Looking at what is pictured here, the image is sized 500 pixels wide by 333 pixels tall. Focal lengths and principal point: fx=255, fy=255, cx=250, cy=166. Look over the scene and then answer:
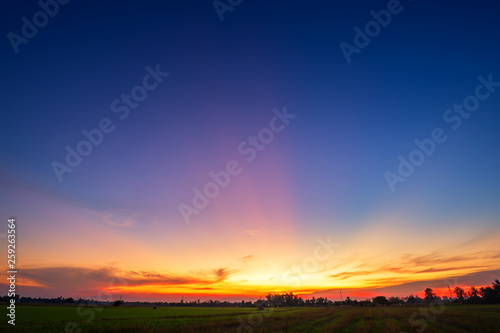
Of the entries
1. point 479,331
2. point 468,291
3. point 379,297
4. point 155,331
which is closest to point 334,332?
point 479,331

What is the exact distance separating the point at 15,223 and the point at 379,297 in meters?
209

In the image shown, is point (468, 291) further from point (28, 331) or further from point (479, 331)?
point (28, 331)

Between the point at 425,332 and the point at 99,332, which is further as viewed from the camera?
the point at 99,332

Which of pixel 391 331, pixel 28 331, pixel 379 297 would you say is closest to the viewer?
pixel 391 331

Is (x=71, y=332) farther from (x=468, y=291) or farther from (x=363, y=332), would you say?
(x=468, y=291)

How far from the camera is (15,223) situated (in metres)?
20.1

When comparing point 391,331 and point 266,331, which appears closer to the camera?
point 391,331

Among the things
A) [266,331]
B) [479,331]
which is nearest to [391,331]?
[479,331]

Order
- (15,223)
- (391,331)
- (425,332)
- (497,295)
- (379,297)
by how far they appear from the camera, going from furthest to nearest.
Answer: (379,297), (497,295), (391,331), (425,332), (15,223)

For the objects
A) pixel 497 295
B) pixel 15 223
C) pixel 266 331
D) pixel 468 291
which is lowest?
pixel 468 291

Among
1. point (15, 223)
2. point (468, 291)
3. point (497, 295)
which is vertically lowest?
point (468, 291)

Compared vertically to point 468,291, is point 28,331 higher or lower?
higher

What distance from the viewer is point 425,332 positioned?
2230cm

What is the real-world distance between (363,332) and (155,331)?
68.1 ft
